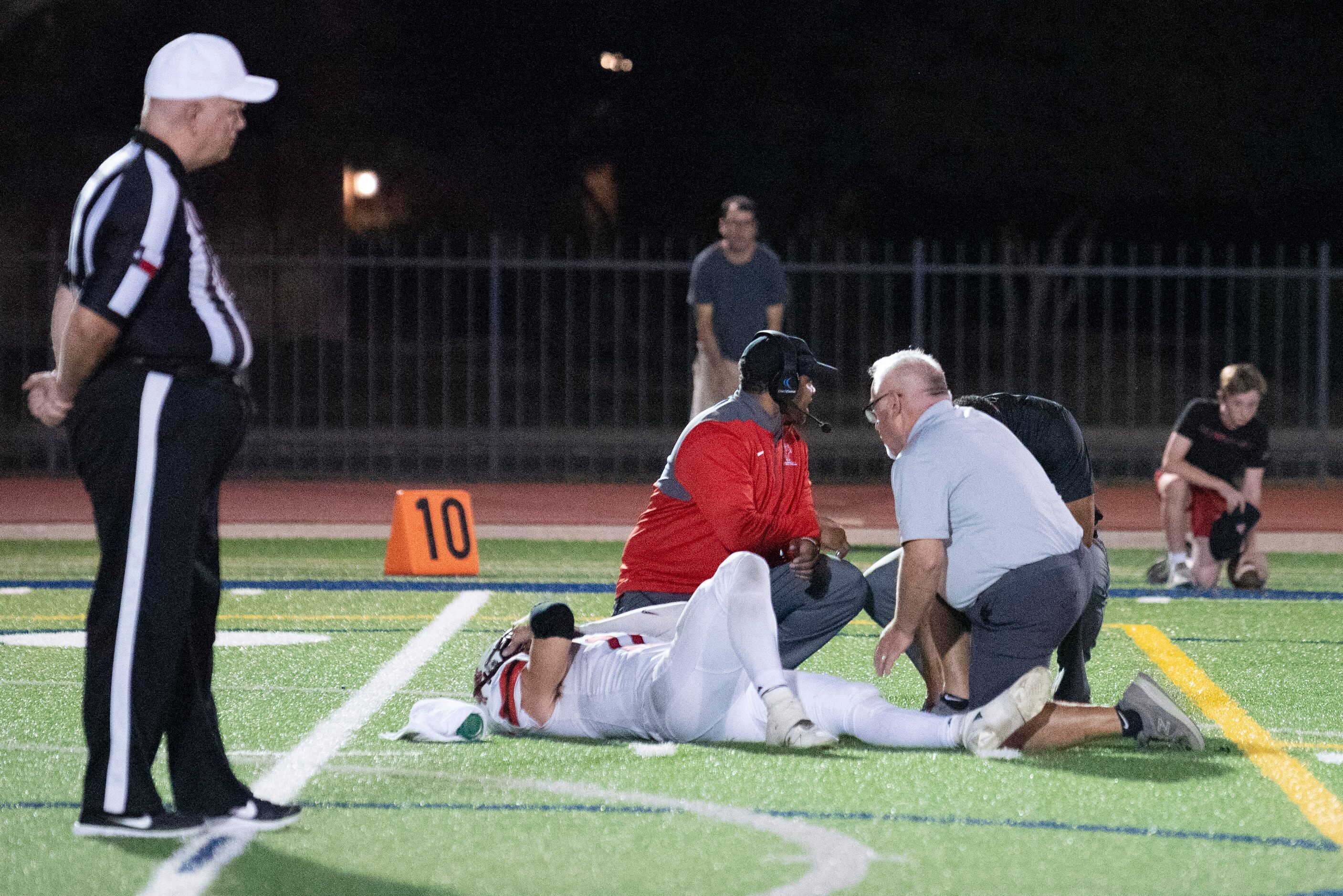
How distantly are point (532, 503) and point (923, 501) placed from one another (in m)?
10.3

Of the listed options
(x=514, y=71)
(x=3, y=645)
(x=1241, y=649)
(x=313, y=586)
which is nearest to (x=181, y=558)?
(x=3, y=645)

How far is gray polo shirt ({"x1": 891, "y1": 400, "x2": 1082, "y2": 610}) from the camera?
5.75 m

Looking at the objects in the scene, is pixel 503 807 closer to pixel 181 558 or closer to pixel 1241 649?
pixel 181 558

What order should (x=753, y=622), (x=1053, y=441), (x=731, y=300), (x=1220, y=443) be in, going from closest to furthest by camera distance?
(x=753, y=622)
(x=1053, y=441)
(x=1220, y=443)
(x=731, y=300)

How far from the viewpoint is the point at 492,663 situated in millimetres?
6086

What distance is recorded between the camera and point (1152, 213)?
126 ft

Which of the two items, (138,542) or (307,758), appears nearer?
(138,542)

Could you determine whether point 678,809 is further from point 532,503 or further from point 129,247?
point 532,503

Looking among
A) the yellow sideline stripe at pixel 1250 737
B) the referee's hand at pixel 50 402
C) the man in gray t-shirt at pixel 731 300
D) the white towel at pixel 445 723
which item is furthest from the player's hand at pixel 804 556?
the man in gray t-shirt at pixel 731 300

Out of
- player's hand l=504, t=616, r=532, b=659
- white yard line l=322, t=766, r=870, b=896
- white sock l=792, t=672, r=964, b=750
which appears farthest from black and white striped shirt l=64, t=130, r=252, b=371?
white sock l=792, t=672, r=964, b=750

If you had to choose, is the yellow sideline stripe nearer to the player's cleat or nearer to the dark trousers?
the dark trousers

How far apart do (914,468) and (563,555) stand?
21.7 ft

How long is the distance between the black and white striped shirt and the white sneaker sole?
113 cm

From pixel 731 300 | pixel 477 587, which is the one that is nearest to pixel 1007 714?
pixel 477 587
